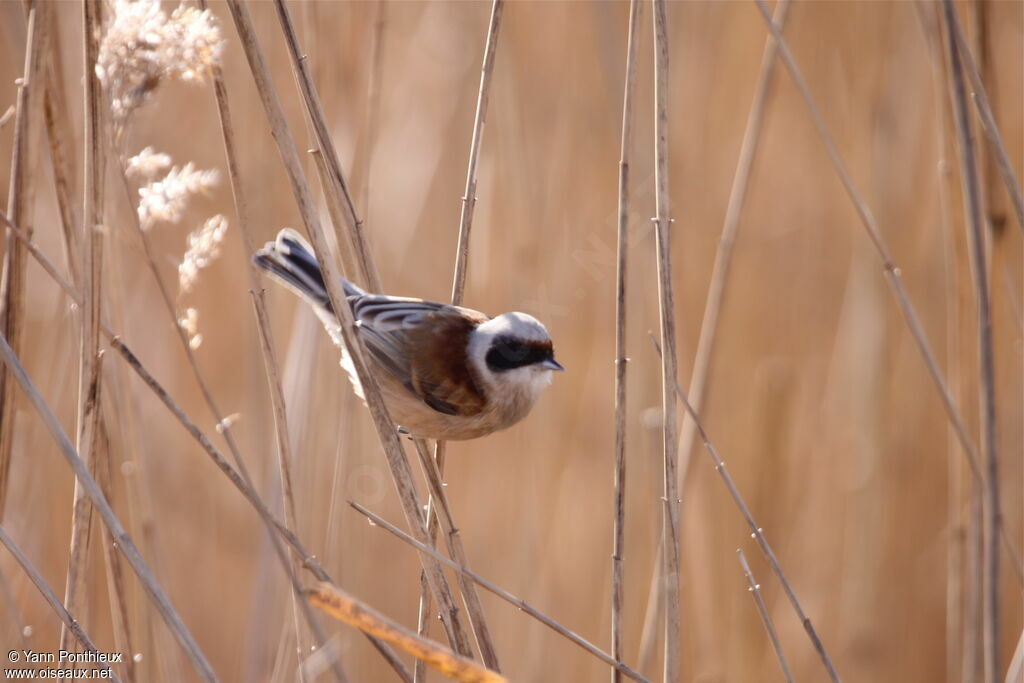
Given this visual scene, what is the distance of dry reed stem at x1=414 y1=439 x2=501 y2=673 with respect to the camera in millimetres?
1654

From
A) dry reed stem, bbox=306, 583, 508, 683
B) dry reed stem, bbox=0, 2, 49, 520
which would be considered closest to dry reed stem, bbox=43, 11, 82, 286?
dry reed stem, bbox=0, 2, 49, 520

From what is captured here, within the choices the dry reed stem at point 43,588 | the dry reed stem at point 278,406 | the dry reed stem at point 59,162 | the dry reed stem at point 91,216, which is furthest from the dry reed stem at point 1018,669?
the dry reed stem at point 59,162

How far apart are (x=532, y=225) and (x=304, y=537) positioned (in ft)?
3.86

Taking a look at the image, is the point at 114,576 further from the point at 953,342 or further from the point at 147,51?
the point at 953,342

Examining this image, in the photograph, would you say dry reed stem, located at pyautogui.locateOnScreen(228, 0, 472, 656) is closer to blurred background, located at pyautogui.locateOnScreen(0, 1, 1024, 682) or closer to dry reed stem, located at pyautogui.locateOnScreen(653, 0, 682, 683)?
dry reed stem, located at pyautogui.locateOnScreen(653, 0, 682, 683)

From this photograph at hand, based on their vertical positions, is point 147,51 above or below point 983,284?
above

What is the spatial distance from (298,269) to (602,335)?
1.39 meters

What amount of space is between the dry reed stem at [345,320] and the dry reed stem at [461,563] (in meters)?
0.03

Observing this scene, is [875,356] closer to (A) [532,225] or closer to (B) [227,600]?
(A) [532,225]

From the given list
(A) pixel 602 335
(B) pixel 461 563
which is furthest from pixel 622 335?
(A) pixel 602 335

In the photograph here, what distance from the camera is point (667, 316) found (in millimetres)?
1620

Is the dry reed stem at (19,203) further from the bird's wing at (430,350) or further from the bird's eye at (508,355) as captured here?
the bird's eye at (508,355)

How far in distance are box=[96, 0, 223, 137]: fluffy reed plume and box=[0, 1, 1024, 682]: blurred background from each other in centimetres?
122

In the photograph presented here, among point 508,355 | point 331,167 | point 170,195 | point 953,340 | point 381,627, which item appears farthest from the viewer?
point 953,340
